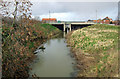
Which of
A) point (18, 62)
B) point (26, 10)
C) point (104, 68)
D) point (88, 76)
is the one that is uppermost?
point (26, 10)

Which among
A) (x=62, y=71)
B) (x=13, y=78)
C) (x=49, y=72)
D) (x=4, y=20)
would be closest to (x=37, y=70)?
(x=49, y=72)

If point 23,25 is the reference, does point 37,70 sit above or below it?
below

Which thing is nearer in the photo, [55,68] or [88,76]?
[88,76]

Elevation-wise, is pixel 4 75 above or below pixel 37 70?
above

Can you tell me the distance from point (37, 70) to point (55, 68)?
159 cm

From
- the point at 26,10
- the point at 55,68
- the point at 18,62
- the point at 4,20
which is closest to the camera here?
the point at 26,10

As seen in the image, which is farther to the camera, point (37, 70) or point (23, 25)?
point (37, 70)

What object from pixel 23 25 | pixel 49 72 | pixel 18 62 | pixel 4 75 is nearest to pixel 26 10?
pixel 23 25

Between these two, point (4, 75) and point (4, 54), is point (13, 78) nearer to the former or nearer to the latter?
point (4, 75)

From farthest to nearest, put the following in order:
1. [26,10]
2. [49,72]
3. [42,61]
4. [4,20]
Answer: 1. [42,61]
2. [49,72]
3. [4,20]
4. [26,10]

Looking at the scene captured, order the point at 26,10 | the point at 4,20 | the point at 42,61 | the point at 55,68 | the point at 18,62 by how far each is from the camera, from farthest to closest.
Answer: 1. the point at 42,61
2. the point at 55,68
3. the point at 18,62
4. the point at 4,20
5. the point at 26,10

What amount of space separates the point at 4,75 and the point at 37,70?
13.6ft

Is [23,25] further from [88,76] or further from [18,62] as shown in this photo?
[88,76]

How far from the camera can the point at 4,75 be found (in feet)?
23.3
